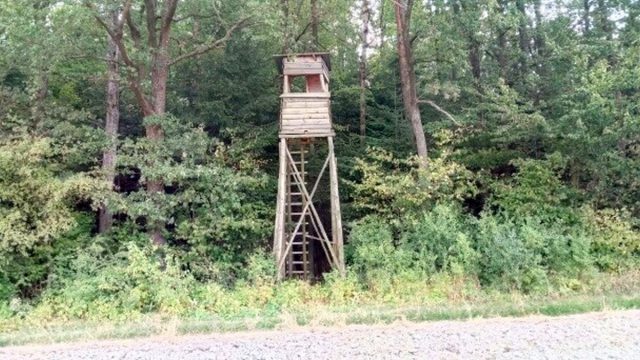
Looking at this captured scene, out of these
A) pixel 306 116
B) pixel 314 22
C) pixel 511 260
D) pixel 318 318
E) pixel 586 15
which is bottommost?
pixel 318 318

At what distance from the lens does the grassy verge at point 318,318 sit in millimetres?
8539

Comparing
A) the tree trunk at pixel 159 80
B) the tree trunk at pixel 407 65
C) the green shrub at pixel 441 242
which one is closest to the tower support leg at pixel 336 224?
the green shrub at pixel 441 242

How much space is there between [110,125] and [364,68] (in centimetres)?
748

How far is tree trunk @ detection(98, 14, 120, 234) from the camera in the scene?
1262 centimetres

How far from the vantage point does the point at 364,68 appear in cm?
1625

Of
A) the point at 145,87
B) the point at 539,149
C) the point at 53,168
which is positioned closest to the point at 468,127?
the point at 539,149

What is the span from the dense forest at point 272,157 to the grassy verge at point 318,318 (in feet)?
2.04

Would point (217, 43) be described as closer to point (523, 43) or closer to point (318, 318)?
point (318, 318)

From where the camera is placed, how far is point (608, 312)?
27.8ft

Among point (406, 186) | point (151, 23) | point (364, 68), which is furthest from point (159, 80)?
point (406, 186)

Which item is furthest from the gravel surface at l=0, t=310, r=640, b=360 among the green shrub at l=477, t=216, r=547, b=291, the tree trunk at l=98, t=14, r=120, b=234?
the tree trunk at l=98, t=14, r=120, b=234

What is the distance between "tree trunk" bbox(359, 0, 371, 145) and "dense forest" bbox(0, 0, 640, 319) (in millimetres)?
78

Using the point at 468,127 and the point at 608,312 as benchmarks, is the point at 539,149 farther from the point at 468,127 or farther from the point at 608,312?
the point at 608,312

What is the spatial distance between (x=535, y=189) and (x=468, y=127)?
244cm
